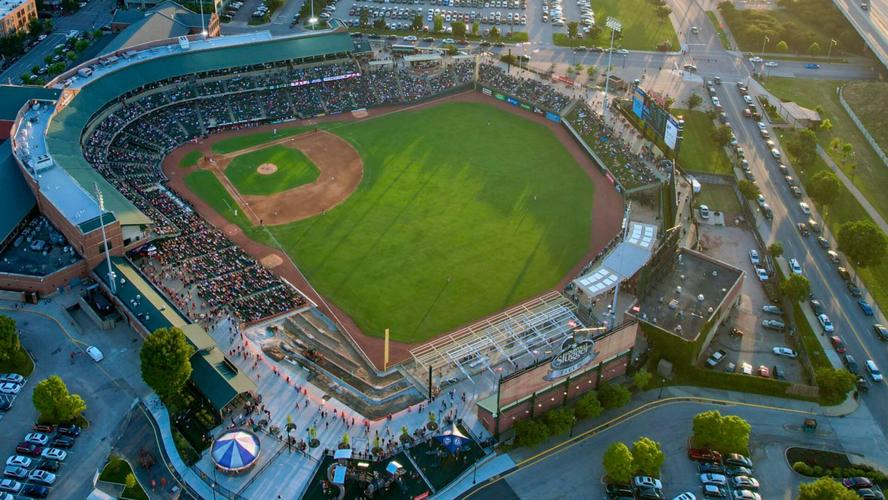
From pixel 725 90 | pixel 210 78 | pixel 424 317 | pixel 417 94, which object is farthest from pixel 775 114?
pixel 210 78

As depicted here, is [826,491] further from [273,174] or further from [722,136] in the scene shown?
[273,174]

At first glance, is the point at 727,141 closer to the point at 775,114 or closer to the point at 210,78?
the point at 775,114

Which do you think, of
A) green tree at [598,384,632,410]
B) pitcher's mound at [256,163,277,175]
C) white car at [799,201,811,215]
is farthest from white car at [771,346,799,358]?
pitcher's mound at [256,163,277,175]

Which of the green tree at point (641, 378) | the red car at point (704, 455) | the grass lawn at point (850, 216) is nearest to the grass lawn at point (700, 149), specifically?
the grass lawn at point (850, 216)

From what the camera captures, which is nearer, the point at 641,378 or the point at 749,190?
the point at 641,378

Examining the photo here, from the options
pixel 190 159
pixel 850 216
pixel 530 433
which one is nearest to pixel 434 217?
pixel 190 159

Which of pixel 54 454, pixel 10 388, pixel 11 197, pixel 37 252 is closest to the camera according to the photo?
pixel 54 454

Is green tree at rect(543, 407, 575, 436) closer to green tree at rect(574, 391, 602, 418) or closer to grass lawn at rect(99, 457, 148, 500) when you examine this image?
green tree at rect(574, 391, 602, 418)
